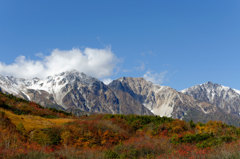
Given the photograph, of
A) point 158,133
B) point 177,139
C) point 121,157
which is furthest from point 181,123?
point 121,157

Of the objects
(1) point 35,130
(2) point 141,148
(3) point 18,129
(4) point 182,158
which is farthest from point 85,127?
(4) point 182,158

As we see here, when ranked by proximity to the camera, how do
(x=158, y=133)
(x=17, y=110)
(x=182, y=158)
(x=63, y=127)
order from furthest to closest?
(x=17, y=110), (x=158, y=133), (x=63, y=127), (x=182, y=158)

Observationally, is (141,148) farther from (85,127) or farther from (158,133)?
(158,133)

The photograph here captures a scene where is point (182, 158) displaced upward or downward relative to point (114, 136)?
downward

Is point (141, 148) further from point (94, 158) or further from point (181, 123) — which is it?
point (181, 123)

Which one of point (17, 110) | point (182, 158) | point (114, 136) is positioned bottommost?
point (182, 158)

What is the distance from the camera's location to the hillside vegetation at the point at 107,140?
1184 cm

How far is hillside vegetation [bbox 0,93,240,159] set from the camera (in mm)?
11844

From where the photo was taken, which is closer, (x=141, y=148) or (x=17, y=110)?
Result: (x=141, y=148)

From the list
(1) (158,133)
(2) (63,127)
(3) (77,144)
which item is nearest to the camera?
(3) (77,144)

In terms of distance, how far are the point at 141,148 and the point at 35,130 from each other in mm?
9043

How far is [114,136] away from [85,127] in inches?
105

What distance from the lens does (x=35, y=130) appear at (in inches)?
712

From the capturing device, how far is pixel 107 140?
62.9ft
